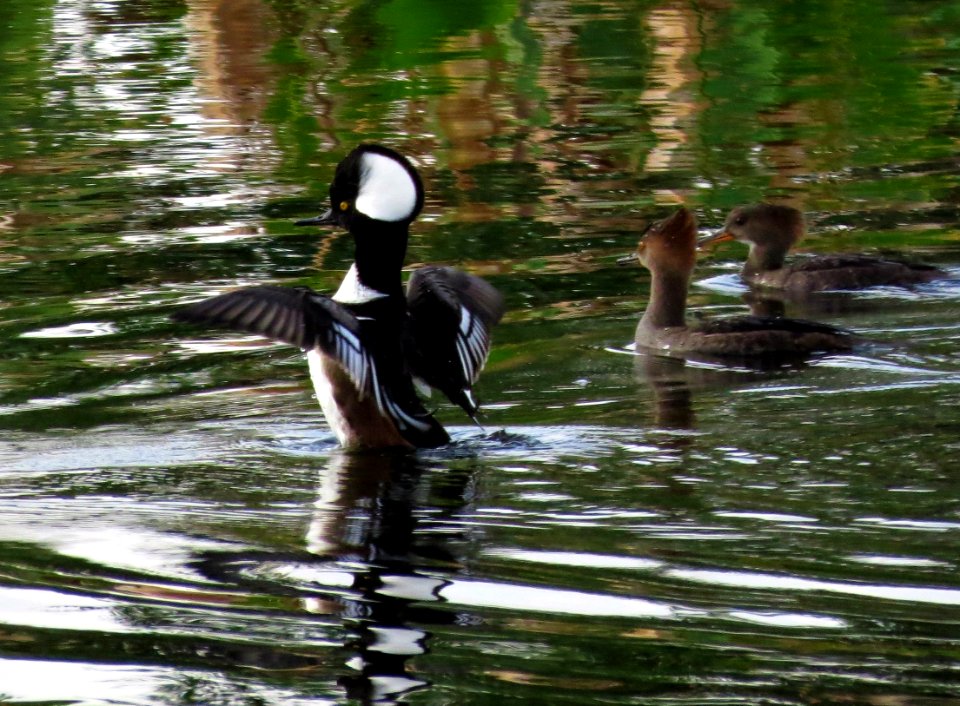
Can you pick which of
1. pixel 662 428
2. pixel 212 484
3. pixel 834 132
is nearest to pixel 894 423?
pixel 662 428

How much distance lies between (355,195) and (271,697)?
3295 millimetres

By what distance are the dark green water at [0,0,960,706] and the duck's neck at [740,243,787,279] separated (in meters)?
0.19

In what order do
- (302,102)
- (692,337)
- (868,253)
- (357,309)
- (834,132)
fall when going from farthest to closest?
(302,102) → (834,132) → (868,253) → (692,337) → (357,309)

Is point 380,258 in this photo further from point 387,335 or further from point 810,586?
point 810,586

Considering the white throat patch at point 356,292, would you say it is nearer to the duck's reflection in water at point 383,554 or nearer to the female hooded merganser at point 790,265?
the duck's reflection in water at point 383,554

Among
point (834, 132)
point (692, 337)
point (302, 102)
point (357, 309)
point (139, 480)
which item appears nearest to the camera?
point (139, 480)

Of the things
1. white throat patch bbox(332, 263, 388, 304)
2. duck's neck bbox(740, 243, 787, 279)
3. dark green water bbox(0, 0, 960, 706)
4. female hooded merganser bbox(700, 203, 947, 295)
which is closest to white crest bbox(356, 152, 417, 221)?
white throat patch bbox(332, 263, 388, 304)

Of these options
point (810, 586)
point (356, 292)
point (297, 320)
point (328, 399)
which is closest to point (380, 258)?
point (356, 292)

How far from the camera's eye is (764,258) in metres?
10.9

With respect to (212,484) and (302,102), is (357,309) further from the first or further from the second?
(302,102)

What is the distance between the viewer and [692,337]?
9.20 m

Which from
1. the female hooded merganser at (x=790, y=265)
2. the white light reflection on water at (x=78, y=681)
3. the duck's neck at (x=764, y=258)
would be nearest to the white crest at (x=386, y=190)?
the white light reflection on water at (x=78, y=681)

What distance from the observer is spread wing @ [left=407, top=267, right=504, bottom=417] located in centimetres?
734

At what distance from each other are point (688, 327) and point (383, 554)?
385 centimetres
